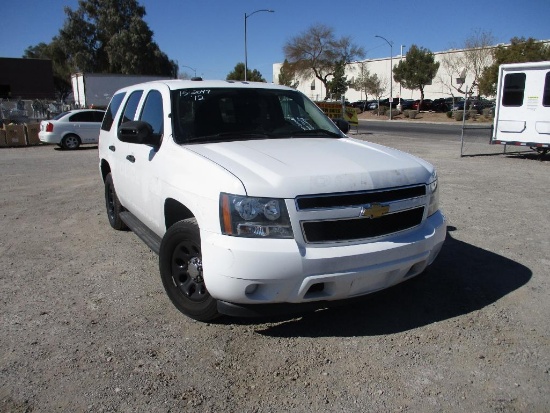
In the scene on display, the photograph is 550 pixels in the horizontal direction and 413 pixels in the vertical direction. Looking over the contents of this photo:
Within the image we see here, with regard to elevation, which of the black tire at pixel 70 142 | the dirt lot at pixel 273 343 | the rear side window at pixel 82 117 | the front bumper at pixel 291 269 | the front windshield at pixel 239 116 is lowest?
the dirt lot at pixel 273 343

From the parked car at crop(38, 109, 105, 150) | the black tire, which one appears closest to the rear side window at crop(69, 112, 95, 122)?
the parked car at crop(38, 109, 105, 150)

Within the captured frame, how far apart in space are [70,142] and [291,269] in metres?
17.5

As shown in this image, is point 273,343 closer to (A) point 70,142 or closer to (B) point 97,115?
(A) point 70,142

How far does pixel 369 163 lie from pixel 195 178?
4.10 feet

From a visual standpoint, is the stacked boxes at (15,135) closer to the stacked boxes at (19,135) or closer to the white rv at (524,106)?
the stacked boxes at (19,135)

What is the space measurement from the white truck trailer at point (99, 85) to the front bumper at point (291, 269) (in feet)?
92.3

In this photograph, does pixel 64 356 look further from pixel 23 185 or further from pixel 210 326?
pixel 23 185

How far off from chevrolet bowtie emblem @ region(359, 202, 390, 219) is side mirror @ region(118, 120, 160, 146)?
189 cm

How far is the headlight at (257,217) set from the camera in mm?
2941

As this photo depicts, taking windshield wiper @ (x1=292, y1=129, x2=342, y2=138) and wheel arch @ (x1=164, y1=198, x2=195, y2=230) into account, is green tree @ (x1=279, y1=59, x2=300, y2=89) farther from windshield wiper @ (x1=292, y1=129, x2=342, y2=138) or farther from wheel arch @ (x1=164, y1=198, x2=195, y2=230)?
wheel arch @ (x1=164, y1=198, x2=195, y2=230)

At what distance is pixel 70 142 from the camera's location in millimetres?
18172

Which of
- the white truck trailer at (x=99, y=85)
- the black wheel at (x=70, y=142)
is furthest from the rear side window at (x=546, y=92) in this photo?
the white truck trailer at (x=99, y=85)

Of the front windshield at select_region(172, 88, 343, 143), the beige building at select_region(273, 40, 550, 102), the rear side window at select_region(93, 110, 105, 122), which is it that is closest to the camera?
the front windshield at select_region(172, 88, 343, 143)

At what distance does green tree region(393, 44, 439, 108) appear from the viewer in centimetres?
5169
